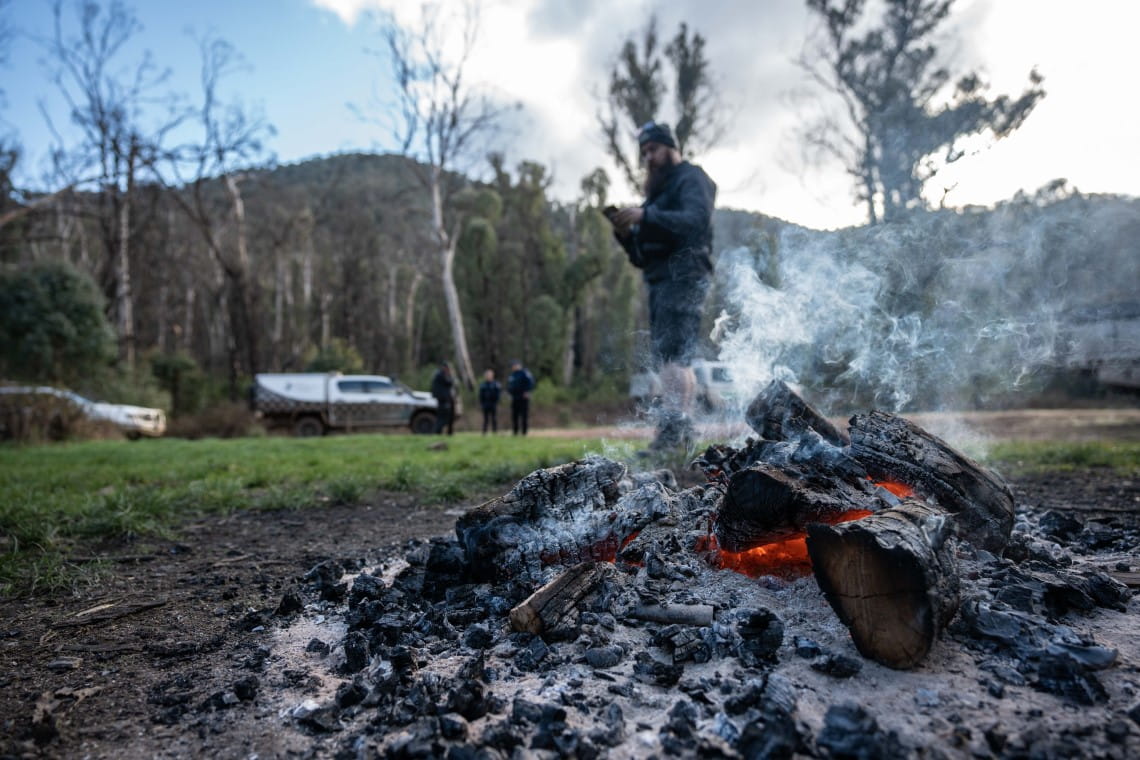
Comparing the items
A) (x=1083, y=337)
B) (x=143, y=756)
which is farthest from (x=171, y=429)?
(x=1083, y=337)

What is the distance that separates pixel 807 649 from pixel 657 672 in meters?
0.46

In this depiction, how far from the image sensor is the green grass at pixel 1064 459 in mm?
5840

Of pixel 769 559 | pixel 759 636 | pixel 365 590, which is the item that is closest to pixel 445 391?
pixel 365 590

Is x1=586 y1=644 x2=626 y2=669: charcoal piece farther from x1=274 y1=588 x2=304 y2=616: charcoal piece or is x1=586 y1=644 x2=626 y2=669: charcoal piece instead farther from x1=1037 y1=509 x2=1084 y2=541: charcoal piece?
x1=1037 y1=509 x2=1084 y2=541: charcoal piece

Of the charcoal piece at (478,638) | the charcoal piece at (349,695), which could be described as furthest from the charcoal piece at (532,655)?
the charcoal piece at (349,695)

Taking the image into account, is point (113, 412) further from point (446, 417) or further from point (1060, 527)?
point (1060, 527)

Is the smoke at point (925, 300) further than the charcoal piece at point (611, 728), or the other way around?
the smoke at point (925, 300)

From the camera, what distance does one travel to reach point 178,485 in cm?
600

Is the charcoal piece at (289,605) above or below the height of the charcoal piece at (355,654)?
below

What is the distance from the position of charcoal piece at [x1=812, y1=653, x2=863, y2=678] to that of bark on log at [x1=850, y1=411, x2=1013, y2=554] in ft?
3.15

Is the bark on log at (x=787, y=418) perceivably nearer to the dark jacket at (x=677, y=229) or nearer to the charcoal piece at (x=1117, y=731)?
the charcoal piece at (x=1117, y=731)

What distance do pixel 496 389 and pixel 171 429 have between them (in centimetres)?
905

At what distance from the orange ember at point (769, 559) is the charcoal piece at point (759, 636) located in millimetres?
359

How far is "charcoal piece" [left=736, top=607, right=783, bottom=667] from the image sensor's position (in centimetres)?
185
